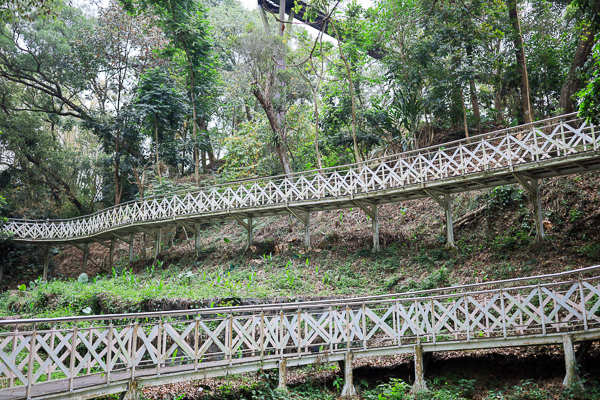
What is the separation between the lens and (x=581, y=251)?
10.7 metres

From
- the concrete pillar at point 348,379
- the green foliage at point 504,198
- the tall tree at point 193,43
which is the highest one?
the tall tree at point 193,43

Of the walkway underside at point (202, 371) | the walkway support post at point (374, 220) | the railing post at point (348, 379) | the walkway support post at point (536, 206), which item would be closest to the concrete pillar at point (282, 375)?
the walkway underside at point (202, 371)

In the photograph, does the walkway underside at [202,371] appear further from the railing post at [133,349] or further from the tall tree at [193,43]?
the tall tree at [193,43]

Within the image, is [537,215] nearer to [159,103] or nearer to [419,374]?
[419,374]

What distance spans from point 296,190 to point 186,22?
41.5ft

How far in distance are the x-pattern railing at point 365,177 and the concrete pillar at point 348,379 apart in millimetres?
6876

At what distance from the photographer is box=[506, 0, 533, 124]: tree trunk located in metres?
16.0

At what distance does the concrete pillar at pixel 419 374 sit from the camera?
325 inches

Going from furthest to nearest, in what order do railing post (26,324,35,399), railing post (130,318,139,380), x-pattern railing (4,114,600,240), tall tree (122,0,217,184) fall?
tall tree (122,0,217,184) < x-pattern railing (4,114,600,240) < railing post (130,318,139,380) < railing post (26,324,35,399)

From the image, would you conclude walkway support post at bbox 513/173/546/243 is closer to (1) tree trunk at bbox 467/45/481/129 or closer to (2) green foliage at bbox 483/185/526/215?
(2) green foliage at bbox 483/185/526/215

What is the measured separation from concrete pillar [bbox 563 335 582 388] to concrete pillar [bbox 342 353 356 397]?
12.2 ft

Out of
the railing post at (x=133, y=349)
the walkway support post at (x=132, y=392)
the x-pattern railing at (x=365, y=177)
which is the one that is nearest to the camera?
the walkway support post at (x=132, y=392)

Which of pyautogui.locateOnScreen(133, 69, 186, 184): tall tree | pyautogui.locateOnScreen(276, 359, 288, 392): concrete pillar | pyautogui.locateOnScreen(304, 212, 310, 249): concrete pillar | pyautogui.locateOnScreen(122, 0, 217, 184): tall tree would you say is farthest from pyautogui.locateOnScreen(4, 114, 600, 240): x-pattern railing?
pyautogui.locateOnScreen(276, 359, 288, 392): concrete pillar

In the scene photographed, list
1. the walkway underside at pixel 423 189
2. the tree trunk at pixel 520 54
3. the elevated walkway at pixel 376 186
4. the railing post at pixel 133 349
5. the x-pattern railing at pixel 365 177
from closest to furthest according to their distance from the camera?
the railing post at pixel 133 349, the walkway underside at pixel 423 189, the elevated walkway at pixel 376 186, the x-pattern railing at pixel 365 177, the tree trunk at pixel 520 54
